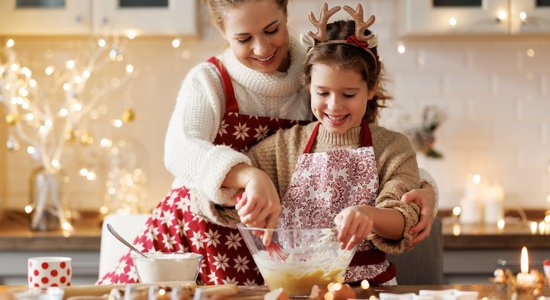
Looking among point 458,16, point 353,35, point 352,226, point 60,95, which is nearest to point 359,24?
point 353,35

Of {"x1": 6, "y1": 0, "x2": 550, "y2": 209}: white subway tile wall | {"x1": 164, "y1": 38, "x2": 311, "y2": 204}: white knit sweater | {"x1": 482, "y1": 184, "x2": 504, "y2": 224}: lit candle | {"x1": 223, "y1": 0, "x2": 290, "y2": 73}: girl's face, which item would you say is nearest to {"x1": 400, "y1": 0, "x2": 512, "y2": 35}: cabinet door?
{"x1": 6, "y1": 0, "x2": 550, "y2": 209}: white subway tile wall

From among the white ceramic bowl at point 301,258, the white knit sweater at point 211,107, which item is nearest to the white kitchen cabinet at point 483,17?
the white knit sweater at point 211,107

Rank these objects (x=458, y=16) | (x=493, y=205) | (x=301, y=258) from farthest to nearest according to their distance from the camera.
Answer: (x=493, y=205)
(x=458, y=16)
(x=301, y=258)

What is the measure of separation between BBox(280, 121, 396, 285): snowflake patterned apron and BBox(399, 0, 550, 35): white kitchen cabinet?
1.58 m

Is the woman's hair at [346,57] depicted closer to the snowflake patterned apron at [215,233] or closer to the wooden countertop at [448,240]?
the snowflake patterned apron at [215,233]

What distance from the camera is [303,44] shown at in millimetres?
2049

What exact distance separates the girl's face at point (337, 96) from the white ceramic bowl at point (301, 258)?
0.39 meters

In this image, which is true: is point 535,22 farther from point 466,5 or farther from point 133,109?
point 133,109

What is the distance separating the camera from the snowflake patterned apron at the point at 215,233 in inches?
81.7

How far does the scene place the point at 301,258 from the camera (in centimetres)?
159

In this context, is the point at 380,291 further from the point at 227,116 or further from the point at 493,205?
the point at 493,205

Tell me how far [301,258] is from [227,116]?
2.01ft

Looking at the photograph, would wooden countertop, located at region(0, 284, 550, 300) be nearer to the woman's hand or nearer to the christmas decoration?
the woman's hand

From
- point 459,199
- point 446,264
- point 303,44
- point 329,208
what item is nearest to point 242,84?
point 303,44
